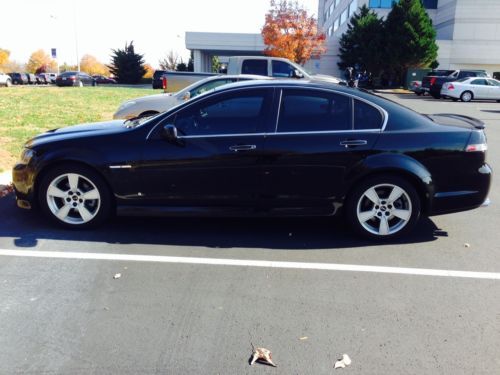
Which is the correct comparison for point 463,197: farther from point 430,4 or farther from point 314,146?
point 430,4

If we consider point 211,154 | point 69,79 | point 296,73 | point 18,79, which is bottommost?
point 211,154

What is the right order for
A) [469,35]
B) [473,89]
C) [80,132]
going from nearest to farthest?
1. [80,132]
2. [473,89]
3. [469,35]

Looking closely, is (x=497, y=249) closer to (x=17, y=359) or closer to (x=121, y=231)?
(x=121, y=231)

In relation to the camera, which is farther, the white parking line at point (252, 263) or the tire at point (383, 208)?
the tire at point (383, 208)

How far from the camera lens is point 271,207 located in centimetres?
469

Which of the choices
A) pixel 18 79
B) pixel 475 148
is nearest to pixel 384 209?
pixel 475 148

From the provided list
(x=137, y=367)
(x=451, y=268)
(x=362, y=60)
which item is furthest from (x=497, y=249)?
(x=362, y=60)

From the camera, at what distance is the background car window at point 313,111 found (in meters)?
4.63

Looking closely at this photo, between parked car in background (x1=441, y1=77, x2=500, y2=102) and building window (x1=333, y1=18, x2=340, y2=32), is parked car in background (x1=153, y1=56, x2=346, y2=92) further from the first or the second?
building window (x1=333, y1=18, x2=340, y2=32)

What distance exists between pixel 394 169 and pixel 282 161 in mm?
1156

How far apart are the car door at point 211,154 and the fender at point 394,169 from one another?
1.01m

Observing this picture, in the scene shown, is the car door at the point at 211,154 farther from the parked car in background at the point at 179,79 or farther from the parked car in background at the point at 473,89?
the parked car in background at the point at 473,89

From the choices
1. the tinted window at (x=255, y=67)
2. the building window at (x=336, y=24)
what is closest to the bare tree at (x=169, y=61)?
the building window at (x=336, y=24)

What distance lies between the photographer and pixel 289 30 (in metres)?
42.0
